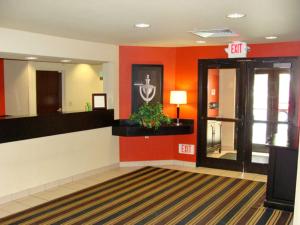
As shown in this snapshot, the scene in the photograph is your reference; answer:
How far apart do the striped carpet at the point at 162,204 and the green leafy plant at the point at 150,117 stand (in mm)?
1024

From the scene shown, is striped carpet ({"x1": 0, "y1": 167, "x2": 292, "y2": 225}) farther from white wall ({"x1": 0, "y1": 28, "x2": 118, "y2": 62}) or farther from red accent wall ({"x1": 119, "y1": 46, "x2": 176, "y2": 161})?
white wall ({"x1": 0, "y1": 28, "x2": 118, "y2": 62})

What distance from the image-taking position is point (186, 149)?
661 cm

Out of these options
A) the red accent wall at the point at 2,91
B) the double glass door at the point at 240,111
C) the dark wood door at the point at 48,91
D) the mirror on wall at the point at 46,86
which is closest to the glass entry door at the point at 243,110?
the double glass door at the point at 240,111

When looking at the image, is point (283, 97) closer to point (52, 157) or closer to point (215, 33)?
point (215, 33)

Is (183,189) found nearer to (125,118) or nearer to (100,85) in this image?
(125,118)

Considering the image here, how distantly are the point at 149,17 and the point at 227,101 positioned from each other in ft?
10.5

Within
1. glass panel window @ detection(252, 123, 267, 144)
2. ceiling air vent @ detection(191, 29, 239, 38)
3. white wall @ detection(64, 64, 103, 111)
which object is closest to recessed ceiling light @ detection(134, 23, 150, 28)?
ceiling air vent @ detection(191, 29, 239, 38)

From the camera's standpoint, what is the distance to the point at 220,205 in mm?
4352

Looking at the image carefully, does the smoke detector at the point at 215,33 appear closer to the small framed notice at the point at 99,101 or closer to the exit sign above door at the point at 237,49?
the exit sign above door at the point at 237,49

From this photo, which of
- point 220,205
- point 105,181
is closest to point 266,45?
point 220,205

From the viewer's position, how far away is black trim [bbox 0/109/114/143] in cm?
444

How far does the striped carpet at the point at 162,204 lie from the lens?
3859 millimetres

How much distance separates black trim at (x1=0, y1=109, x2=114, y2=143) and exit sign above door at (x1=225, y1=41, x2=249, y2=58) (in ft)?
8.27

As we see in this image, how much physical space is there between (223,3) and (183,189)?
307 centimetres
